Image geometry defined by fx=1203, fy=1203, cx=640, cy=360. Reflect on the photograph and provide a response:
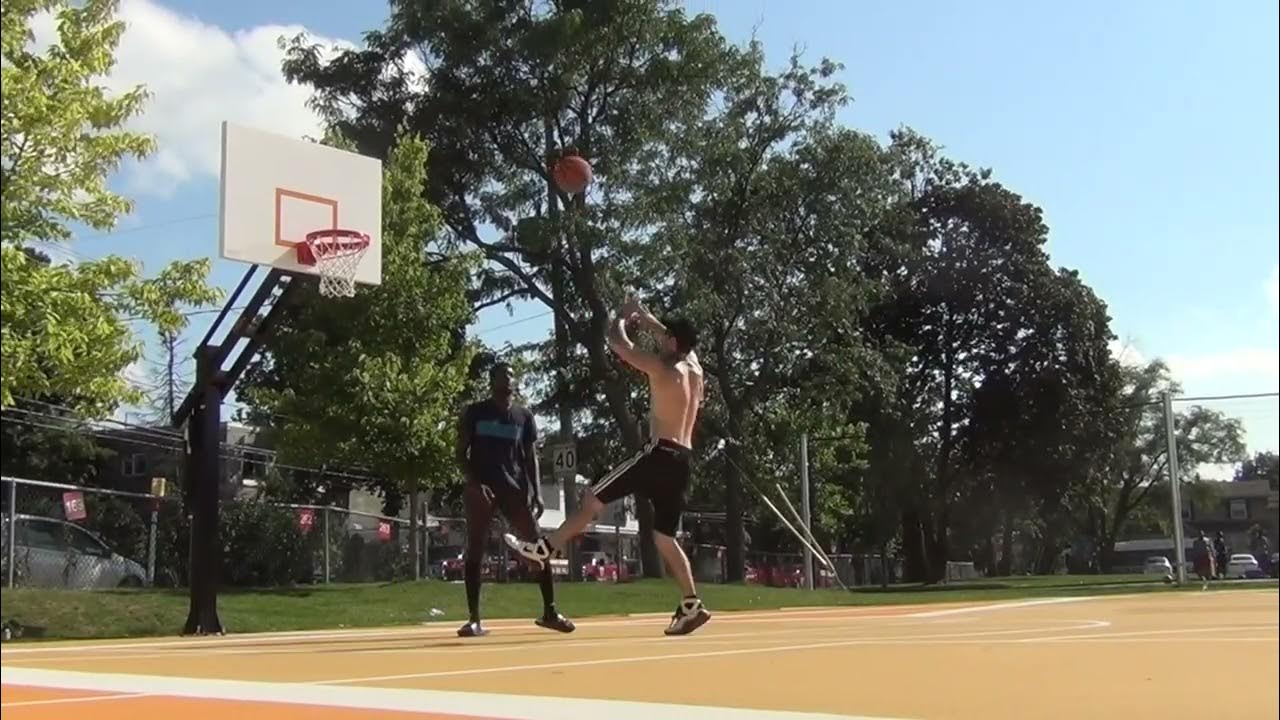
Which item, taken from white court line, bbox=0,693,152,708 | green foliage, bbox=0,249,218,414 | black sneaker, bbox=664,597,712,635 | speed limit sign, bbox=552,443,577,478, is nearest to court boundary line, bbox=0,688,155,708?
white court line, bbox=0,693,152,708

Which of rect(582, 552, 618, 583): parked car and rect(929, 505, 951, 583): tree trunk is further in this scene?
rect(929, 505, 951, 583): tree trunk

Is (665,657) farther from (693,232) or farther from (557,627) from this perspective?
(693,232)

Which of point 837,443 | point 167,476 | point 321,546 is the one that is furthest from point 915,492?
point 167,476

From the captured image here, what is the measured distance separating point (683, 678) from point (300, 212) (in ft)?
20.7

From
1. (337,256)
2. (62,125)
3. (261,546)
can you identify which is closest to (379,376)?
(261,546)

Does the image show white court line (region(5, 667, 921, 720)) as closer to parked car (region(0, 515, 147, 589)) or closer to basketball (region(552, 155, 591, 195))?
parked car (region(0, 515, 147, 589))

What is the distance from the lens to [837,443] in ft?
121

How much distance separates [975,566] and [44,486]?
7180cm

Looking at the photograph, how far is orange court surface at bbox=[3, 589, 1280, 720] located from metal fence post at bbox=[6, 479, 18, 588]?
145mm

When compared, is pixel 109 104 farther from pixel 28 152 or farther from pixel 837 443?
pixel 837 443

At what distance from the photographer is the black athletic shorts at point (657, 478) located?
609 cm

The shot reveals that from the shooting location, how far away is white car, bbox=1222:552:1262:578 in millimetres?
1778

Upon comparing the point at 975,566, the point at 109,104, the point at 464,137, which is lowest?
the point at 975,566

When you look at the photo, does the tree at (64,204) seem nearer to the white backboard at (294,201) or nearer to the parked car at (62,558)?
the parked car at (62,558)
